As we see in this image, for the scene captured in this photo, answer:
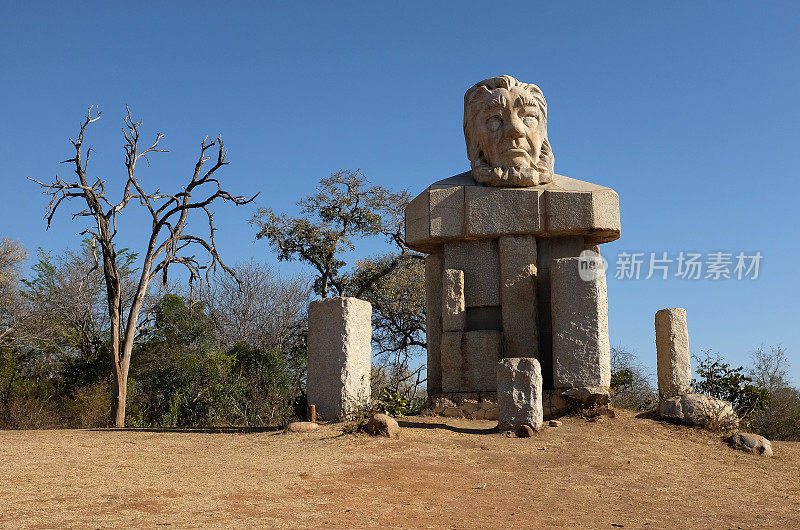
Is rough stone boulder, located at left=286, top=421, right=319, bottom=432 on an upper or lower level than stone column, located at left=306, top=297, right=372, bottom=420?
lower

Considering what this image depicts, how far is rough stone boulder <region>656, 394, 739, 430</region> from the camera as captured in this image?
848 centimetres

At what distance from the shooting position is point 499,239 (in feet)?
32.2

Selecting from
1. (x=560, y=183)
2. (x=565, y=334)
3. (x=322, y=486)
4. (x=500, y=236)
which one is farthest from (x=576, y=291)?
(x=322, y=486)

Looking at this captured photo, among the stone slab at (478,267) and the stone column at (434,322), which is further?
the stone column at (434,322)

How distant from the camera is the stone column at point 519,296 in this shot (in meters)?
9.48

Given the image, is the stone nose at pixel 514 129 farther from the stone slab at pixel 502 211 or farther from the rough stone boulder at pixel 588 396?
the rough stone boulder at pixel 588 396

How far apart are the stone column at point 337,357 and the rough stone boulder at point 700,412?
3699 mm

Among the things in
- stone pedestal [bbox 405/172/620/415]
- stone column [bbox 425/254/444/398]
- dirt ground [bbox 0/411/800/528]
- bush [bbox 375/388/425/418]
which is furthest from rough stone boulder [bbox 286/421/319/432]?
stone column [bbox 425/254/444/398]

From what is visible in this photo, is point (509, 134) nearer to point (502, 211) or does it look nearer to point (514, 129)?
point (514, 129)

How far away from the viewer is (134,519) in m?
4.68

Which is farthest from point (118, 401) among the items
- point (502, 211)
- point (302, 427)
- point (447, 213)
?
point (502, 211)

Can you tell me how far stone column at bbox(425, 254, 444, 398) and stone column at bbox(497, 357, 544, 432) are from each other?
1.86 metres

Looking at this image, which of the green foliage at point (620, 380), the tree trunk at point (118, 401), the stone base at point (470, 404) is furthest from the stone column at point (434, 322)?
the tree trunk at point (118, 401)

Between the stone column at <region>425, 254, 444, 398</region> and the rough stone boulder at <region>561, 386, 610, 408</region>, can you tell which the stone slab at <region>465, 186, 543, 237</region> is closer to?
the stone column at <region>425, 254, 444, 398</region>
